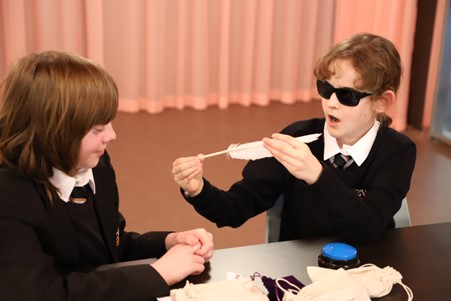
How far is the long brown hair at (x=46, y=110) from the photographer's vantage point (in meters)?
1.48

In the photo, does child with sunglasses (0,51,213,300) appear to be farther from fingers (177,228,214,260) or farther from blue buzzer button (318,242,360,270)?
blue buzzer button (318,242,360,270)

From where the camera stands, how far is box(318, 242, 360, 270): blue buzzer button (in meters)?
1.58

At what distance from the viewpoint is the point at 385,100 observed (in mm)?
2066

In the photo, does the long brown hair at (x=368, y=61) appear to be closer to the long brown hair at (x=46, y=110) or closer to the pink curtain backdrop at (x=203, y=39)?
the long brown hair at (x=46, y=110)

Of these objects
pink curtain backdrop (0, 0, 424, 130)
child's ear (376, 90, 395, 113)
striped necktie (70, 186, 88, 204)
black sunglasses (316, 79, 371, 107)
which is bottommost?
pink curtain backdrop (0, 0, 424, 130)

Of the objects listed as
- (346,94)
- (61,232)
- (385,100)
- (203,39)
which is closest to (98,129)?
(61,232)

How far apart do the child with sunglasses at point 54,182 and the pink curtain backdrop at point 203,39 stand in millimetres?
3390

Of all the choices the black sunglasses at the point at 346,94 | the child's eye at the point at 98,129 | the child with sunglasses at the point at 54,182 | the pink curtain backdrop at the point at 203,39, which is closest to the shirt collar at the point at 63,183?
the child with sunglasses at the point at 54,182

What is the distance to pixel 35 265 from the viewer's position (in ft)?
4.62

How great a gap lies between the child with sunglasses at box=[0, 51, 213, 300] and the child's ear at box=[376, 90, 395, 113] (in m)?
0.75

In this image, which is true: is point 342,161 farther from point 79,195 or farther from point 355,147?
point 79,195

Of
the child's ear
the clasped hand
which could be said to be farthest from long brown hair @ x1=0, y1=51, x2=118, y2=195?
the child's ear

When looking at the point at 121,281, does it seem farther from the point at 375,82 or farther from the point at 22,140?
the point at 375,82

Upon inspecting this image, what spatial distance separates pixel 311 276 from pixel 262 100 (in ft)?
13.2
